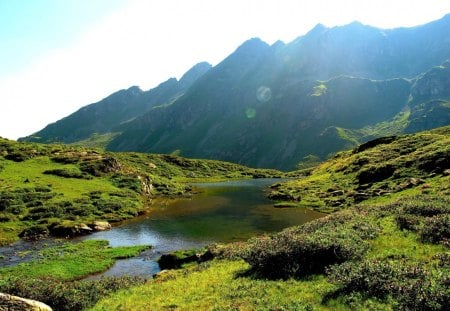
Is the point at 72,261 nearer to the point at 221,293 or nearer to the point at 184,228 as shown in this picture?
the point at 184,228

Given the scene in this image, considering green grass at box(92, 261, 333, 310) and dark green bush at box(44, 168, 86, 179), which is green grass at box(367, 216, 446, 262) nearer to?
green grass at box(92, 261, 333, 310)

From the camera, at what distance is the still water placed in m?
56.7

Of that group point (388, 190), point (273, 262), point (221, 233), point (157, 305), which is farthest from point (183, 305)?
point (388, 190)

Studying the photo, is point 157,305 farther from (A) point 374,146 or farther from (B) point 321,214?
(A) point 374,146

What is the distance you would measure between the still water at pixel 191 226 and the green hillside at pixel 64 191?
7.30 meters

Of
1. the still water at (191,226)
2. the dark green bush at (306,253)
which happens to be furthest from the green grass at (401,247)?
the still water at (191,226)

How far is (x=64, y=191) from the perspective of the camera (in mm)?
100375

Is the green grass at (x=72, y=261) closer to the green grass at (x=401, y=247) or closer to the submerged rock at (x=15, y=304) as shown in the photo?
the submerged rock at (x=15, y=304)

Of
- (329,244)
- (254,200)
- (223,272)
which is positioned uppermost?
(329,244)

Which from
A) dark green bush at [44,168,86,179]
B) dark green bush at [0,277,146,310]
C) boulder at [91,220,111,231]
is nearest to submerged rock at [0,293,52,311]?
dark green bush at [0,277,146,310]

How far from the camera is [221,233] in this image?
67500 millimetres

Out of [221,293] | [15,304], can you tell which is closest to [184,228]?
[221,293]

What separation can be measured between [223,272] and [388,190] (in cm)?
5546

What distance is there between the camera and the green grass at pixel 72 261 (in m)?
47.1
